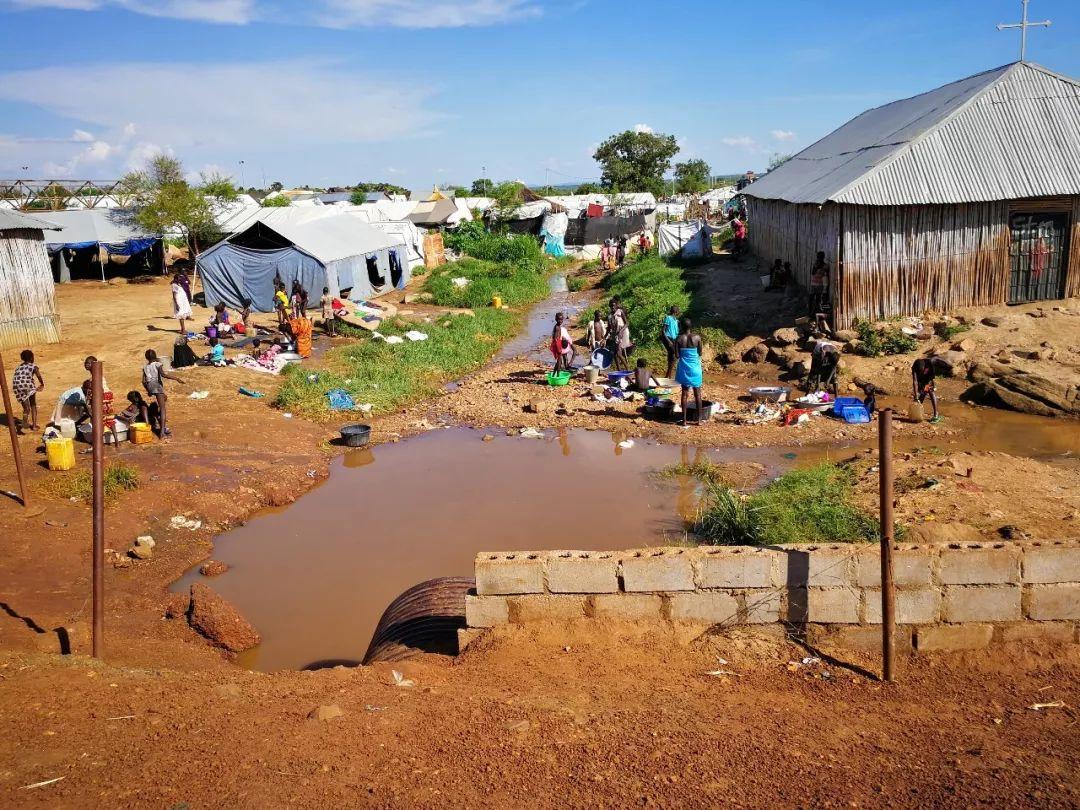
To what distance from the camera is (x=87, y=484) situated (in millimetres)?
10219

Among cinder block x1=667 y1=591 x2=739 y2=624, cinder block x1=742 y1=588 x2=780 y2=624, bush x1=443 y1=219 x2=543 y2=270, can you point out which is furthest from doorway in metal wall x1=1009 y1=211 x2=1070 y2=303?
bush x1=443 y1=219 x2=543 y2=270

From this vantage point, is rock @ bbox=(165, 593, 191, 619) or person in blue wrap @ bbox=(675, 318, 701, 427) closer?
rock @ bbox=(165, 593, 191, 619)

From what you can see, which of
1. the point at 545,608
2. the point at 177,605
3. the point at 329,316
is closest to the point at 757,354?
the point at 329,316

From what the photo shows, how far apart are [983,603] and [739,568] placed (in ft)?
5.65

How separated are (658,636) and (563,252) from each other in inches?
1371

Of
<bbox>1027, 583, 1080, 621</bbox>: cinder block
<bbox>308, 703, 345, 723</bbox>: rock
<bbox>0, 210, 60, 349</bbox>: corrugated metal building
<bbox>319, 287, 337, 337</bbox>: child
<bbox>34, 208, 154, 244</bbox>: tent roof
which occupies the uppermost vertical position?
<bbox>34, 208, 154, 244</bbox>: tent roof

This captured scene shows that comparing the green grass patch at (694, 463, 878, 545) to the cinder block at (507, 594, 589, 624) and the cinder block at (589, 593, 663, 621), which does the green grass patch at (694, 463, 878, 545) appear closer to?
the cinder block at (589, 593, 663, 621)

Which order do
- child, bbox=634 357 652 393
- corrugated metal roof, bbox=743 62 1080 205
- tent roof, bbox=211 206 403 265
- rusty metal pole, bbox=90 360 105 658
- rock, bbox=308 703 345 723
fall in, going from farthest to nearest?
1. tent roof, bbox=211 206 403 265
2. corrugated metal roof, bbox=743 62 1080 205
3. child, bbox=634 357 652 393
4. rusty metal pole, bbox=90 360 105 658
5. rock, bbox=308 703 345 723

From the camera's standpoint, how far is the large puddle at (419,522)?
852cm

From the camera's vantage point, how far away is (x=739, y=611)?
233 inches

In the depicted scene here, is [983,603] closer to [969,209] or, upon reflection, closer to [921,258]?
[921,258]

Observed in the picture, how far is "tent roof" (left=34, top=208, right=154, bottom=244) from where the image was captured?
95.8 feet

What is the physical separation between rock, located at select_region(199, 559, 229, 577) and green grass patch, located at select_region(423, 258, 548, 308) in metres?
16.8

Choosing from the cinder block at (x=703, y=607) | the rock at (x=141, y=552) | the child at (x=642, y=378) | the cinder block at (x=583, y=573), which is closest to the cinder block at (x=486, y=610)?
the cinder block at (x=583, y=573)
